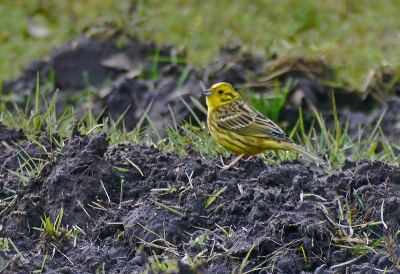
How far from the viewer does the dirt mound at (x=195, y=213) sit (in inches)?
127

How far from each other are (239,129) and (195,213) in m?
1.71

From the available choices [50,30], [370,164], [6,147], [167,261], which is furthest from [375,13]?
[167,261]

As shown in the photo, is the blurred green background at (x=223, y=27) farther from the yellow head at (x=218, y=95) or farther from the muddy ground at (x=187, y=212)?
the muddy ground at (x=187, y=212)

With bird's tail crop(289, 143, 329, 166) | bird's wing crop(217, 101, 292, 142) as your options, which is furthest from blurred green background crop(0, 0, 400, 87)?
bird's tail crop(289, 143, 329, 166)

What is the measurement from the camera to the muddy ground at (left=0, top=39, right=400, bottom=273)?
3217 mm

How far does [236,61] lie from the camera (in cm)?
771

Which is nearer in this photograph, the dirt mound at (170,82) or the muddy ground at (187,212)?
the muddy ground at (187,212)

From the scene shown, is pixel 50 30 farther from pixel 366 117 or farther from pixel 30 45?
pixel 366 117

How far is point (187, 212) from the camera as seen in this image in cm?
363

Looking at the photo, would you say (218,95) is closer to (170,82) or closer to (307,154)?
(307,154)

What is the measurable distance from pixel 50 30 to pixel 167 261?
800cm

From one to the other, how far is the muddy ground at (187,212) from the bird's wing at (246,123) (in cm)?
42

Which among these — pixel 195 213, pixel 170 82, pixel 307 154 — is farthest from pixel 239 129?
pixel 170 82

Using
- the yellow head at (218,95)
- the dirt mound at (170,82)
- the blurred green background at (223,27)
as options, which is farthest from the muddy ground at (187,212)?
the blurred green background at (223,27)
